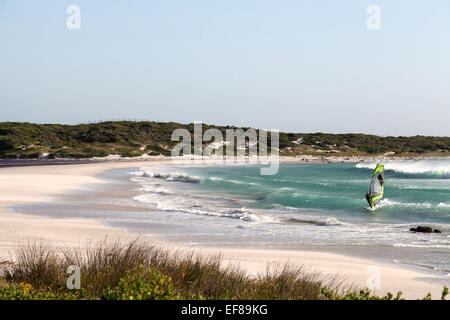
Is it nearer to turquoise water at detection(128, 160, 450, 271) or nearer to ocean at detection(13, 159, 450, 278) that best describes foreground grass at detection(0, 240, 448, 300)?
ocean at detection(13, 159, 450, 278)

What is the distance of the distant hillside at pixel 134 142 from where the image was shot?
275 feet

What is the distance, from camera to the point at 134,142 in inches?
3912

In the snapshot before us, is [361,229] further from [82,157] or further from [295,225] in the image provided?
[82,157]

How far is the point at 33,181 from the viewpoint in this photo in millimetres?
30984

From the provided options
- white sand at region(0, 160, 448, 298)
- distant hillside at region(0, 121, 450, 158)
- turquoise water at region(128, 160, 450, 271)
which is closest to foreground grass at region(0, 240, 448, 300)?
white sand at region(0, 160, 448, 298)

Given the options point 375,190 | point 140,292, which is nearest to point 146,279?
point 140,292

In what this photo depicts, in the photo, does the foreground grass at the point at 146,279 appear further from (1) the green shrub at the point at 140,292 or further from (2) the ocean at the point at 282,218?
(2) the ocean at the point at 282,218

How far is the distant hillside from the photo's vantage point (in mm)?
83688
